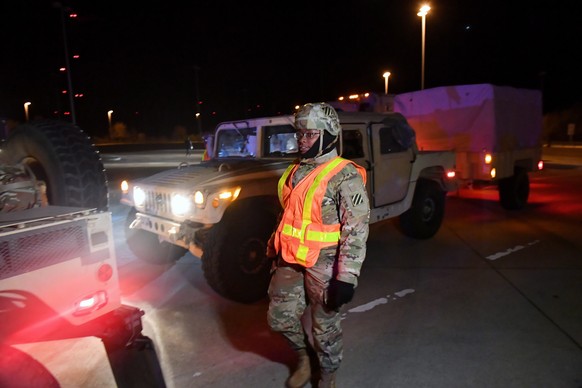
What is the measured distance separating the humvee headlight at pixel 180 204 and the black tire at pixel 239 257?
1.12 feet

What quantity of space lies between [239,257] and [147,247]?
64.6 inches

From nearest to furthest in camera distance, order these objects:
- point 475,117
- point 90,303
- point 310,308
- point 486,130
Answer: point 90,303 < point 310,308 < point 486,130 < point 475,117

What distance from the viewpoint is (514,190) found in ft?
28.4

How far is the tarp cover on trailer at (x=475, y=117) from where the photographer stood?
809 centimetres

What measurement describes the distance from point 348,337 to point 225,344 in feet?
3.35

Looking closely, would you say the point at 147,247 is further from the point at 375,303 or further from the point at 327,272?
the point at 327,272

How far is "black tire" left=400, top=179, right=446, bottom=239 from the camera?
6.49 metres

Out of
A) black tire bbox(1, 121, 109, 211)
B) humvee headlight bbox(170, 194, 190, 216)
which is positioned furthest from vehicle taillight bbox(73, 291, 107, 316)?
humvee headlight bbox(170, 194, 190, 216)

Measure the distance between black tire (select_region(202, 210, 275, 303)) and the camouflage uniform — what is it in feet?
4.57

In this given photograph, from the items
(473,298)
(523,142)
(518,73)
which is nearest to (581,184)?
(523,142)

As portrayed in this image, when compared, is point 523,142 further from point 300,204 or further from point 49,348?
point 49,348

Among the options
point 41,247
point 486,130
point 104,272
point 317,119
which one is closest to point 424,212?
point 486,130

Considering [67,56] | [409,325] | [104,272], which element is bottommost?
[409,325]

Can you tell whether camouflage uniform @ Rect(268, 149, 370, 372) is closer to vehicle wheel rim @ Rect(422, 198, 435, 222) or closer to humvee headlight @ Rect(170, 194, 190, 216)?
humvee headlight @ Rect(170, 194, 190, 216)
